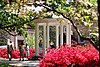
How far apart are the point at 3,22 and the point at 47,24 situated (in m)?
4.86

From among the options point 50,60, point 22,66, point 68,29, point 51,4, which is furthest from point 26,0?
point 68,29

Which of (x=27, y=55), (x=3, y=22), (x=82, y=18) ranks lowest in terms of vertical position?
(x=27, y=55)

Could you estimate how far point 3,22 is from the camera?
18.4m

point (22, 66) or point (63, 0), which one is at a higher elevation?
point (63, 0)

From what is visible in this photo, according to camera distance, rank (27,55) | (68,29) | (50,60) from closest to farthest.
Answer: (50,60), (68,29), (27,55)

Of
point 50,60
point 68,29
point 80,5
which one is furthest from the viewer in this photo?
point 68,29

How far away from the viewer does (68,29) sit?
2189cm

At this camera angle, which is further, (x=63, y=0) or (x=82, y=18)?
(x=63, y=0)

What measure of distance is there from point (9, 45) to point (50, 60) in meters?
10.3

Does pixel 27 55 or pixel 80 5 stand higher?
pixel 80 5

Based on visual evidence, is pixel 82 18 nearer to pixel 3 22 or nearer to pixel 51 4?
pixel 51 4

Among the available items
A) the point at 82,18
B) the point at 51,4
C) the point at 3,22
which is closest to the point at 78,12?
the point at 82,18

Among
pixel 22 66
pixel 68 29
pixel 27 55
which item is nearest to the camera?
pixel 22 66

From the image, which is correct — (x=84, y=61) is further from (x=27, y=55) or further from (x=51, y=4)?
(x=27, y=55)
